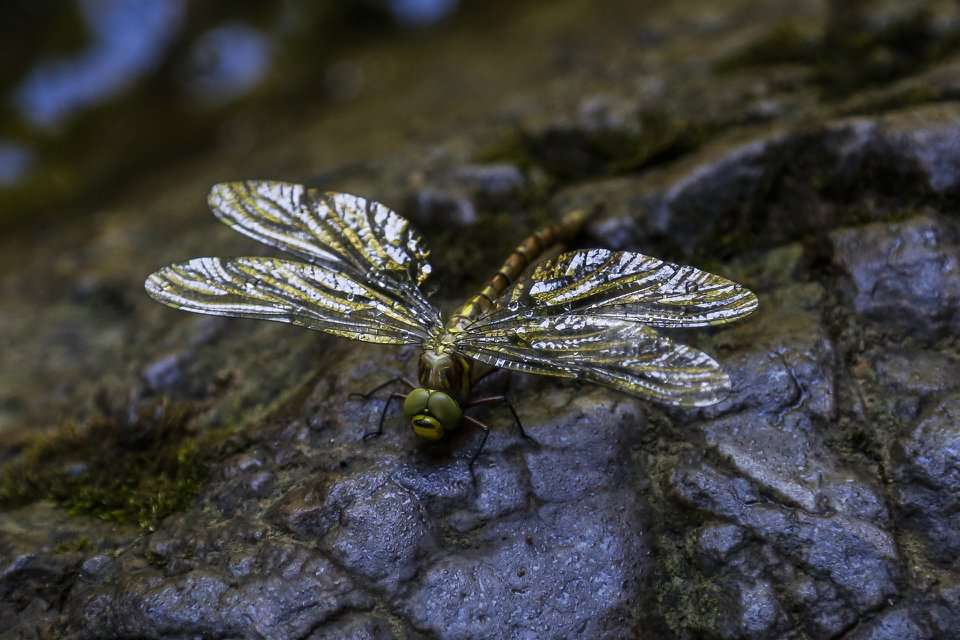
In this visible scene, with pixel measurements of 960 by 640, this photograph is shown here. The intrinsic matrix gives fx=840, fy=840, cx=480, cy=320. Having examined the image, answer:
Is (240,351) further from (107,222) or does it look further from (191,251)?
(107,222)

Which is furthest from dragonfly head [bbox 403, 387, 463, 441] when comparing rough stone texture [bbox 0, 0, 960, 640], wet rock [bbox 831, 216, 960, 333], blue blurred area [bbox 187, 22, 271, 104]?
blue blurred area [bbox 187, 22, 271, 104]

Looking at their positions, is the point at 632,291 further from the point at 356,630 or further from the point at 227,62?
the point at 227,62

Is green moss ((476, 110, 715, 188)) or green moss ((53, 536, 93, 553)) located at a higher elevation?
green moss ((53, 536, 93, 553))

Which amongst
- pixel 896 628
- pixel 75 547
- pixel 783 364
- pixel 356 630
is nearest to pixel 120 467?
pixel 75 547

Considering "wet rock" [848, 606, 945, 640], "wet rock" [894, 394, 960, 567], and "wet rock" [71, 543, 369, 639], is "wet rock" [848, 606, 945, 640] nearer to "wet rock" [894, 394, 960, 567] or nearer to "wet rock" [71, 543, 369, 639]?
"wet rock" [894, 394, 960, 567]

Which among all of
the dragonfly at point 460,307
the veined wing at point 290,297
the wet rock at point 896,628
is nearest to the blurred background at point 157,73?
the dragonfly at point 460,307

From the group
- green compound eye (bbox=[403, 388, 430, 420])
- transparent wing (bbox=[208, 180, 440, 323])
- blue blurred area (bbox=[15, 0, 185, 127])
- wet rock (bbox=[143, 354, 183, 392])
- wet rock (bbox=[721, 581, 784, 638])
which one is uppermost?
blue blurred area (bbox=[15, 0, 185, 127])

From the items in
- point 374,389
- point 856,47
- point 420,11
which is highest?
point 420,11
